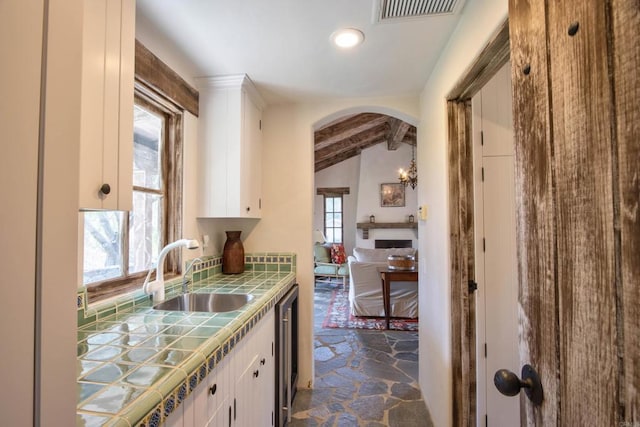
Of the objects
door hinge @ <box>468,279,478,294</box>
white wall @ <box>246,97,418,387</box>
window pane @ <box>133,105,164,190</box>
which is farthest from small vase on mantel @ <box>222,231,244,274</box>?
door hinge @ <box>468,279,478,294</box>

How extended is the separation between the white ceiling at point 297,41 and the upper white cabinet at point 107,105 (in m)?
0.49

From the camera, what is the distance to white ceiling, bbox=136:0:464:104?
138 centimetres

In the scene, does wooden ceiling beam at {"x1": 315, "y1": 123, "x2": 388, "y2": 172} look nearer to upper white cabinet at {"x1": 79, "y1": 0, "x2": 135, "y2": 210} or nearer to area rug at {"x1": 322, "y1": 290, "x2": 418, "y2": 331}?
area rug at {"x1": 322, "y1": 290, "x2": 418, "y2": 331}

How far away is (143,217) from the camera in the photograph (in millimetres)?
1698

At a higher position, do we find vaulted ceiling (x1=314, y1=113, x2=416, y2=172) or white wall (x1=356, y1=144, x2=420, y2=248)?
vaulted ceiling (x1=314, y1=113, x2=416, y2=172)

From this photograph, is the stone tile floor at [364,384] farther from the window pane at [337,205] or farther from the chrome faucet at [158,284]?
the window pane at [337,205]

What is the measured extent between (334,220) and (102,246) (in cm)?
682

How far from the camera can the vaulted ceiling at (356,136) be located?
5.34m

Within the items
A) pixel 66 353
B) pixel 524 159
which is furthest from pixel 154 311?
pixel 524 159

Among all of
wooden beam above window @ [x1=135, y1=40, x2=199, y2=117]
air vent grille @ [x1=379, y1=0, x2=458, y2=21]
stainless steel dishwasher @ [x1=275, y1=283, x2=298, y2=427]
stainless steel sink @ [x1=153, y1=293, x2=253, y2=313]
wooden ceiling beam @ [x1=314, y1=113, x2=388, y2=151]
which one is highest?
wooden ceiling beam @ [x1=314, y1=113, x2=388, y2=151]

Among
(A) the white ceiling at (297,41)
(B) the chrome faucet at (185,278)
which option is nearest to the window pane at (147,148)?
(A) the white ceiling at (297,41)

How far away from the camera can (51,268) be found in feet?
1.37

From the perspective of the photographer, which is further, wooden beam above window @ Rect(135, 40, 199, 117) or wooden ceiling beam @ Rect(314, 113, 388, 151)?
wooden ceiling beam @ Rect(314, 113, 388, 151)

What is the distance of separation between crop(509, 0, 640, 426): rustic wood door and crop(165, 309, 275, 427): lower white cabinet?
0.90 meters
